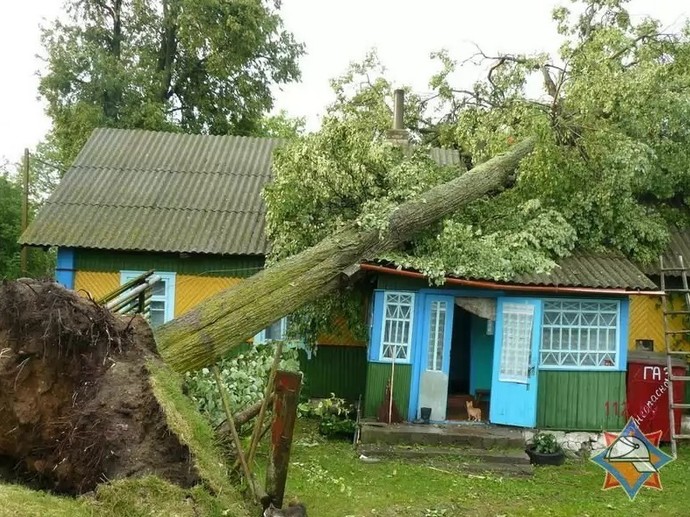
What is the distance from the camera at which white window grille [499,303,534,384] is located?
875cm

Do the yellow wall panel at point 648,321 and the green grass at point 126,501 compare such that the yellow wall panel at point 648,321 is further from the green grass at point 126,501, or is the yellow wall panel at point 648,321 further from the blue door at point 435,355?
the green grass at point 126,501

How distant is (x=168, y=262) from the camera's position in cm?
1134

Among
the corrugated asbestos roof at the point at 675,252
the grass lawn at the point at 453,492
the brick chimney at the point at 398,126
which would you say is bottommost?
the grass lawn at the point at 453,492

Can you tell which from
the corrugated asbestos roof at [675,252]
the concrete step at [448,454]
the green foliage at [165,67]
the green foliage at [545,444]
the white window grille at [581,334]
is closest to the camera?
the concrete step at [448,454]

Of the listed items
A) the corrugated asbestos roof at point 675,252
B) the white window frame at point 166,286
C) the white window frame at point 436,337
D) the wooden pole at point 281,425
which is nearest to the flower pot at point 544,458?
the white window frame at point 436,337

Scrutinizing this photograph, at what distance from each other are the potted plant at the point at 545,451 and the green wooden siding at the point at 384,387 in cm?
173

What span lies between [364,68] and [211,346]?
9658 mm

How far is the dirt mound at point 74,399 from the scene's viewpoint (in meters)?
4.07

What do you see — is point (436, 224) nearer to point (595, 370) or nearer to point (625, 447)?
point (595, 370)

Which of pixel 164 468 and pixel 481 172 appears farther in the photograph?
pixel 481 172

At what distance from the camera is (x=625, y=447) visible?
18.9 feet

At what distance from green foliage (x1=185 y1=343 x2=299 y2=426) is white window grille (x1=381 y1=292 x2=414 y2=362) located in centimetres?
132

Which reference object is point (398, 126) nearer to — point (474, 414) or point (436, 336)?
point (436, 336)

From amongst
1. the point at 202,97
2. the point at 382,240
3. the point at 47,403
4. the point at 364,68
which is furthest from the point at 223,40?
the point at 47,403
